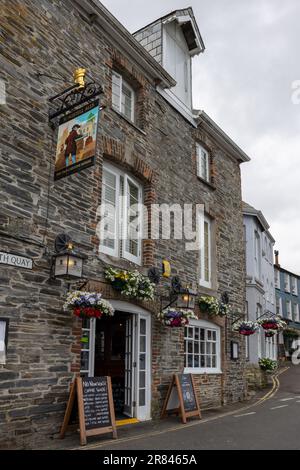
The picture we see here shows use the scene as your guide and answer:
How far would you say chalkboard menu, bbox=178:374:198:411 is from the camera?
1025 centimetres

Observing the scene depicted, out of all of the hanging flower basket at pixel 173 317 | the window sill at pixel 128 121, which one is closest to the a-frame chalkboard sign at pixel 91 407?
the hanging flower basket at pixel 173 317

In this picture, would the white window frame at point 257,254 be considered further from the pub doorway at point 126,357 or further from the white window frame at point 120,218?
the white window frame at point 120,218

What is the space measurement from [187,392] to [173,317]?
1807 millimetres

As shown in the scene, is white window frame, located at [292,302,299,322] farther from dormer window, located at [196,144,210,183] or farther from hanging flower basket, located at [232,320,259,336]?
dormer window, located at [196,144,210,183]

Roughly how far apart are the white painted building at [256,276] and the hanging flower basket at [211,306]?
8.06m

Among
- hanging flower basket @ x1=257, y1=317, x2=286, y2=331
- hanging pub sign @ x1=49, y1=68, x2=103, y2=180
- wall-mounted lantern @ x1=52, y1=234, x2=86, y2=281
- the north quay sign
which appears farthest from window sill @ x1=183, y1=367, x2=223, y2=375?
hanging pub sign @ x1=49, y1=68, x2=103, y2=180

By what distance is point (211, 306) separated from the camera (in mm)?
12164

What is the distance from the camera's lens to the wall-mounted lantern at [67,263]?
752cm

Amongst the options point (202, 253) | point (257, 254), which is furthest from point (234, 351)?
point (257, 254)

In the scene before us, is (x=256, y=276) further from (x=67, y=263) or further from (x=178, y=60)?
(x=67, y=263)

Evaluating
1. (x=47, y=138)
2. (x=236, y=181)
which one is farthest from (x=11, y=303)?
(x=236, y=181)

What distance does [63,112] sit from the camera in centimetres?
793

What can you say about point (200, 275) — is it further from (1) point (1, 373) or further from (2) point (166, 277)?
(1) point (1, 373)

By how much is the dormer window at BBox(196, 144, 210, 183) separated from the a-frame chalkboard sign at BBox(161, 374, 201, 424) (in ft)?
19.1
